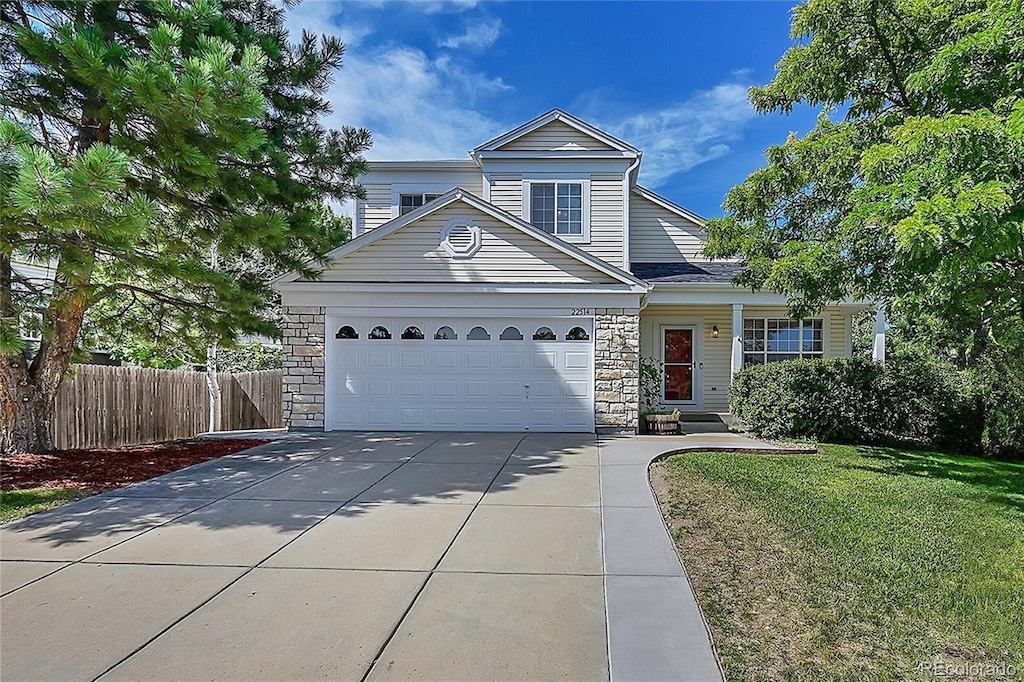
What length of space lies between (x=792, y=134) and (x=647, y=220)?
6435 millimetres

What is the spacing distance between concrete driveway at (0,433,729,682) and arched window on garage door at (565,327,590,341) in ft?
16.4

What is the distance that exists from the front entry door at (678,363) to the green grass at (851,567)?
23.4 feet

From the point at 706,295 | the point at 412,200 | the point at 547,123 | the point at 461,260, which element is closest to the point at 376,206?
the point at 412,200

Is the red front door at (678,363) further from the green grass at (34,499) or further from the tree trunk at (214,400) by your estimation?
the green grass at (34,499)

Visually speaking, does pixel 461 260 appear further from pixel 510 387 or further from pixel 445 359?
pixel 510 387

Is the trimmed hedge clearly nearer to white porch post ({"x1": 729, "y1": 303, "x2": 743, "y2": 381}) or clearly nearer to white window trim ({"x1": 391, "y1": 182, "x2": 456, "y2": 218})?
white porch post ({"x1": 729, "y1": 303, "x2": 743, "y2": 381})

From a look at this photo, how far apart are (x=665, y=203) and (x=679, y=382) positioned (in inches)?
186

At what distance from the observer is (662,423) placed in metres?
11.7

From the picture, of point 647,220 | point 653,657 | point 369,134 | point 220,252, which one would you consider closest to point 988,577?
point 653,657

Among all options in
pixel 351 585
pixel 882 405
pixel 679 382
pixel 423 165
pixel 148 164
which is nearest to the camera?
pixel 351 585

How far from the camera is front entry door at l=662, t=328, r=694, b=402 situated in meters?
15.2

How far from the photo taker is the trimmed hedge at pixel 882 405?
10664 mm

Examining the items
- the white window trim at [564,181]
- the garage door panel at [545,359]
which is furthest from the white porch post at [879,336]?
the garage door panel at [545,359]

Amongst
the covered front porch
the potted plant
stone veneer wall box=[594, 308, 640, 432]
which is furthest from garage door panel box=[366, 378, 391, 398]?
the covered front porch
